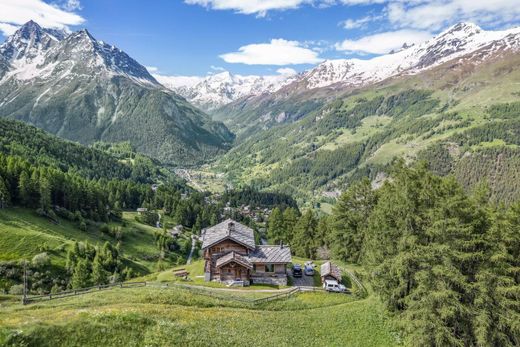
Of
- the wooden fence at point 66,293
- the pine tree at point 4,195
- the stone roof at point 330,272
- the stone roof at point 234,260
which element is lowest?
the wooden fence at point 66,293

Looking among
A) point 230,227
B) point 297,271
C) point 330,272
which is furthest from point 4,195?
point 330,272

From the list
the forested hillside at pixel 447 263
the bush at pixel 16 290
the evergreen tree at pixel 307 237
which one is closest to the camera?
the forested hillside at pixel 447 263

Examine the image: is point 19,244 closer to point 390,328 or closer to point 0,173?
point 0,173

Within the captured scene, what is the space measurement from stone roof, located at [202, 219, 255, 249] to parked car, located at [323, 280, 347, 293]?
14.0 meters

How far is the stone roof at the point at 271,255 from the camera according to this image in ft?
208

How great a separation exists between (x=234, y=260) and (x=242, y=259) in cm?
173

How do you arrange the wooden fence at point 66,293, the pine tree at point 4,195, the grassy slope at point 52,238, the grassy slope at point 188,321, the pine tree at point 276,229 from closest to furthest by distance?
1. the grassy slope at point 188,321
2. the wooden fence at point 66,293
3. the grassy slope at point 52,238
4. the pine tree at point 4,195
5. the pine tree at point 276,229

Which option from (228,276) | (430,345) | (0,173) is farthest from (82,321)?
(0,173)

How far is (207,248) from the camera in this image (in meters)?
66.4

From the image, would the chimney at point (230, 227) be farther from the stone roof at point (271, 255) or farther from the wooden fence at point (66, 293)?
the wooden fence at point (66, 293)

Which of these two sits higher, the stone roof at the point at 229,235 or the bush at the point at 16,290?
the stone roof at the point at 229,235

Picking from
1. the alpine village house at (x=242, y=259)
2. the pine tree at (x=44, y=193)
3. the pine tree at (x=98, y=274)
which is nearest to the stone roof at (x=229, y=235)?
the alpine village house at (x=242, y=259)

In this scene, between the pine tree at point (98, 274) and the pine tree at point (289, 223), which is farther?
the pine tree at point (289, 223)

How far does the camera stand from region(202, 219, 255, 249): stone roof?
65.8m
